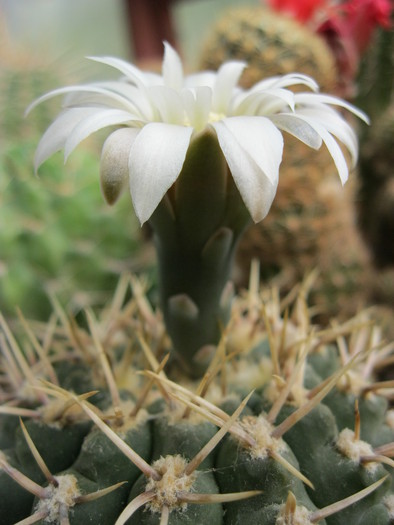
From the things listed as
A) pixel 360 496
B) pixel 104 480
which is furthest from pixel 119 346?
pixel 360 496

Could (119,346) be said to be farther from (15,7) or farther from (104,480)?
(15,7)

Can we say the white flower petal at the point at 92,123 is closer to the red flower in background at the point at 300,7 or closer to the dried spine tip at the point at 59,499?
the dried spine tip at the point at 59,499

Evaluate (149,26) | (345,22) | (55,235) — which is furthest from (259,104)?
(149,26)

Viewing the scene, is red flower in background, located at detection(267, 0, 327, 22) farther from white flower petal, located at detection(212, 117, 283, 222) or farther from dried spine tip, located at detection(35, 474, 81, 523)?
dried spine tip, located at detection(35, 474, 81, 523)

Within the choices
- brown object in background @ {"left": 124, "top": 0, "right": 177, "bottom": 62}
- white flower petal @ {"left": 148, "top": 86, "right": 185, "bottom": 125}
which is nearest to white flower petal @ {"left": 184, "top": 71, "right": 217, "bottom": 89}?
white flower petal @ {"left": 148, "top": 86, "right": 185, "bottom": 125}

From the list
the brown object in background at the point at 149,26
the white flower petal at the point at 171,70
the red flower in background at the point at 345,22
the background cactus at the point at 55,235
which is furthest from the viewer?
the brown object in background at the point at 149,26

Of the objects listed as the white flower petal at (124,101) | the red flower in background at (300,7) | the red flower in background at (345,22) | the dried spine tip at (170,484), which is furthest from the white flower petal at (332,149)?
the red flower in background at (300,7)

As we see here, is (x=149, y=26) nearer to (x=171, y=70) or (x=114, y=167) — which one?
(x=171, y=70)
